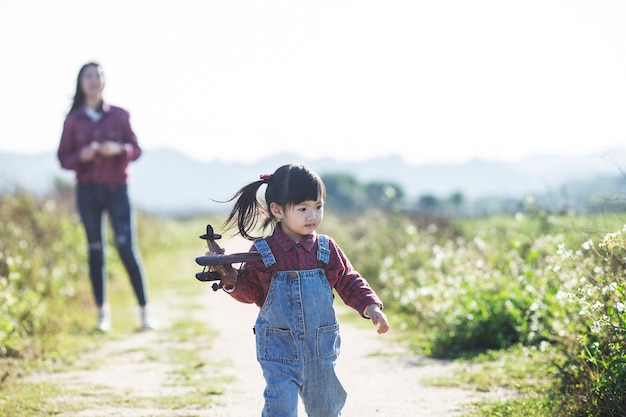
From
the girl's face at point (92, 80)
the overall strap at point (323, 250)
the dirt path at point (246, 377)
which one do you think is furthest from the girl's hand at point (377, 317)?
the girl's face at point (92, 80)

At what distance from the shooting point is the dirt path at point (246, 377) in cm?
429

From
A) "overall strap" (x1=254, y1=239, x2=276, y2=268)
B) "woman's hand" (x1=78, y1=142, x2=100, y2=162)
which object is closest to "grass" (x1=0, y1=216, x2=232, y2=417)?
"woman's hand" (x1=78, y1=142, x2=100, y2=162)

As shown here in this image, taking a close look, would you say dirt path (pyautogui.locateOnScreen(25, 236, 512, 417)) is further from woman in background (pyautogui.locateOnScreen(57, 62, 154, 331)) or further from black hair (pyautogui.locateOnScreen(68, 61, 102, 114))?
black hair (pyautogui.locateOnScreen(68, 61, 102, 114))

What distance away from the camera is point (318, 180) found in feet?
11.3

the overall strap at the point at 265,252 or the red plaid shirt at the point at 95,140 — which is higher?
the red plaid shirt at the point at 95,140

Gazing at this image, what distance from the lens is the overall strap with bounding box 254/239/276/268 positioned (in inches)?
134

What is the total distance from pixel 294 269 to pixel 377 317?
44 centimetres

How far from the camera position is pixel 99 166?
22.6 feet

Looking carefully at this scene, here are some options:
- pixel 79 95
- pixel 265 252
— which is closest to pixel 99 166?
pixel 79 95

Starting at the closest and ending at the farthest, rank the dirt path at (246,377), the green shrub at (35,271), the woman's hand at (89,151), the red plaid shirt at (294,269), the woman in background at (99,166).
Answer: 1. the red plaid shirt at (294,269)
2. the dirt path at (246,377)
3. the green shrub at (35,271)
4. the woman's hand at (89,151)
5. the woman in background at (99,166)

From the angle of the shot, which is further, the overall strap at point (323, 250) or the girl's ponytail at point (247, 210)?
the girl's ponytail at point (247, 210)

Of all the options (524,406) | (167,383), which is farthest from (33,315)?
(524,406)

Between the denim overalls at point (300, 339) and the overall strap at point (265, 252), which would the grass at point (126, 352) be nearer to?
the denim overalls at point (300, 339)

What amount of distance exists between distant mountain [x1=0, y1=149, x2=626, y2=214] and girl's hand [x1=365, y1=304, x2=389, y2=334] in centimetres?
81
